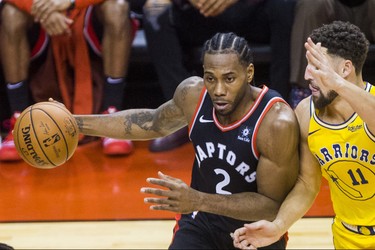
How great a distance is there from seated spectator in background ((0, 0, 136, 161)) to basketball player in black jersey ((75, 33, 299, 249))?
2128 millimetres

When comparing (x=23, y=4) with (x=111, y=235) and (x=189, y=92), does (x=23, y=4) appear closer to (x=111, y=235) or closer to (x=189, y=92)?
(x=111, y=235)

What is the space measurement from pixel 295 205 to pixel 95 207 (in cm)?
193

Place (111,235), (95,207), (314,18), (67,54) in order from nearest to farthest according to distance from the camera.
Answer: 1. (111,235)
2. (95,207)
3. (314,18)
4. (67,54)

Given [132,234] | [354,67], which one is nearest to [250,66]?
[354,67]

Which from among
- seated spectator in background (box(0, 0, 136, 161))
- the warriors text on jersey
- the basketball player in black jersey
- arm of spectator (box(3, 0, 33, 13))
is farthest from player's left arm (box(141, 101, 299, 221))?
arm of spectator (box(3, 0, 33, 13))

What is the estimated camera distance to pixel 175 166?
562cm

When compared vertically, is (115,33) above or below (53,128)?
below

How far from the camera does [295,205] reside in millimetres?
3385

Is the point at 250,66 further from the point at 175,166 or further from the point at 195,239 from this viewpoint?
the point at 175,166

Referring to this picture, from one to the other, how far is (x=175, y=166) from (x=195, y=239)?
6.70 feet

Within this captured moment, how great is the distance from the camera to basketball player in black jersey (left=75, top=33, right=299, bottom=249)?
337 cm

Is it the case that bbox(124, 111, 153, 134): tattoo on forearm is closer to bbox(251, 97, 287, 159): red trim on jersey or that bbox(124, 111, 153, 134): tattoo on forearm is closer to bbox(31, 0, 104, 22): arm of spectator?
bbox(251, 97, 287, 159): red trim on jersey

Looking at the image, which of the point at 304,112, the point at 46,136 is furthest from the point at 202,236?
the point at 46,136

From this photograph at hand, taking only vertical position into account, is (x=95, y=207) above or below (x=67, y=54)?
below
